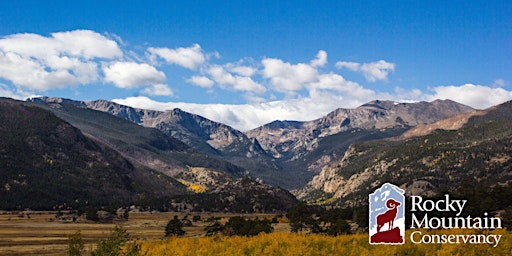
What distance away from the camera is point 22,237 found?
116 m

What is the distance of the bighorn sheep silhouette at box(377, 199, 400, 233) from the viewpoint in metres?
39.4

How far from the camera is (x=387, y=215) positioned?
4000cm

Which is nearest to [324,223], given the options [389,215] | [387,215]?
[389,215]

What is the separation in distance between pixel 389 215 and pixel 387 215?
1.28 feet

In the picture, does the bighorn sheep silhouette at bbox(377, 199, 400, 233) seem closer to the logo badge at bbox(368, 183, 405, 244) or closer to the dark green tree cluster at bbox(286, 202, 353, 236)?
the logo badge at bbox(368, 183, 405, 244)

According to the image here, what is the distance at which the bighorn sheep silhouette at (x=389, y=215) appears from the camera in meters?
39.4

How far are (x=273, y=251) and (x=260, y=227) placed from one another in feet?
184

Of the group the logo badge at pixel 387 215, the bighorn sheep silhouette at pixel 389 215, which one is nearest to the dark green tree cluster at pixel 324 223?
the logo badge at pixel 387 215

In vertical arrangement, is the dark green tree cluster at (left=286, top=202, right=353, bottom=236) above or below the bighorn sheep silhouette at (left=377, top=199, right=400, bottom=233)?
below

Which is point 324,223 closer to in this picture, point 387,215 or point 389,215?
point 389,215

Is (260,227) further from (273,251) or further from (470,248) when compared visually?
(470,248)

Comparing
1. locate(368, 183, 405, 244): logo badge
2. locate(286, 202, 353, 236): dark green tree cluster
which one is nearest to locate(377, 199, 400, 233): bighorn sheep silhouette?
locate(368, 183, 405, 244): logo badge

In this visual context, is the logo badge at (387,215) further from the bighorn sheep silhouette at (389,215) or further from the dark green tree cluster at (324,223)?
the dark green tree cluster at (324,223)

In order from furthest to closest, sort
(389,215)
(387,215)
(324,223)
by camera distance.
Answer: (324,223) → (389,215) → (387,215)
